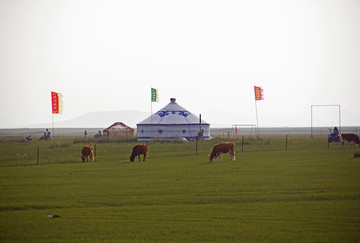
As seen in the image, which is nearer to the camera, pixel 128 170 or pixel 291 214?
pixel 291 214

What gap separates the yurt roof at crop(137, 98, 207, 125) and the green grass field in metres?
40.5

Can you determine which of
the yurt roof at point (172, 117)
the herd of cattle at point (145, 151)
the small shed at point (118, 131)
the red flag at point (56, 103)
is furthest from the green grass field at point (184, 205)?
the small shed at point (118, 131)

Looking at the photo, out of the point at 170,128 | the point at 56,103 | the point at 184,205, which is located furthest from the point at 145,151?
the point at 170,128

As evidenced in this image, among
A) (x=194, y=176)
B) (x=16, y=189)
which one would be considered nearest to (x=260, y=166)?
(x=194, y=176)

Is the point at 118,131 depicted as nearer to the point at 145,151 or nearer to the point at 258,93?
the point at 258,93

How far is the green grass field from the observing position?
34.1ft

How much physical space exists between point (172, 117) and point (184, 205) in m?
50.7

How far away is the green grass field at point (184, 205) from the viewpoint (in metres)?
10.4

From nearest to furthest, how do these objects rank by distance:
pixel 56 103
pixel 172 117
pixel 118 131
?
pixel 56 103
pixel 172 117
pixel 118 131

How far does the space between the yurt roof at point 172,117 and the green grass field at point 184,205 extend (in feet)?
133

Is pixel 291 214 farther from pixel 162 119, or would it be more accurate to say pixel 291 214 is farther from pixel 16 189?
pixel 162 119

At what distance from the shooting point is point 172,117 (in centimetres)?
6438

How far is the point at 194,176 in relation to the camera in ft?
67.5

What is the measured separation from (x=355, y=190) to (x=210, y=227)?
6712 millimetres
